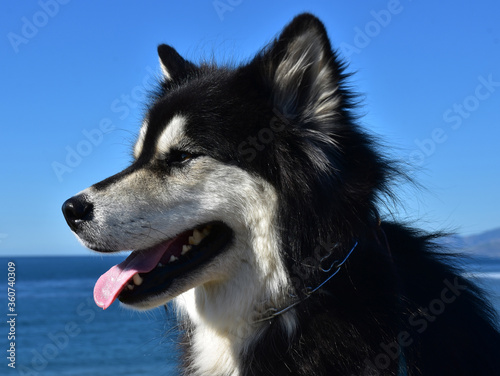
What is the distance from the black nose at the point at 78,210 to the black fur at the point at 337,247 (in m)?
0.70

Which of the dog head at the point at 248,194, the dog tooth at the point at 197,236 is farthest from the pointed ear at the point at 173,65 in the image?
the dog tooth at the point at 197,236

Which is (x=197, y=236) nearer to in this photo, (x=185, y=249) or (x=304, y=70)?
(x=185, y=249)

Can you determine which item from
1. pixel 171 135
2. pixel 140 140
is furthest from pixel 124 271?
pixel 140 140

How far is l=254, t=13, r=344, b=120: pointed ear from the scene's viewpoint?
3.12 meters

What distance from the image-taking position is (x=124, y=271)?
3.24 metres

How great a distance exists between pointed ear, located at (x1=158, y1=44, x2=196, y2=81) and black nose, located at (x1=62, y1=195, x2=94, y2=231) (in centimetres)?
142

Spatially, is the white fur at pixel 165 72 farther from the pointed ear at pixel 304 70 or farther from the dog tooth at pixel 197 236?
the dog tooth at pixel 197 236

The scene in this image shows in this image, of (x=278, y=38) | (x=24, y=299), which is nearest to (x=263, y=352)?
(x=278, y=38)

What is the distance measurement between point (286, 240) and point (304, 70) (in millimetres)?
1012

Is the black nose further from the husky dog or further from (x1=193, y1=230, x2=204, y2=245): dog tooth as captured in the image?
(x1=193, y1=230, x2=204, y2=245): dog tooth

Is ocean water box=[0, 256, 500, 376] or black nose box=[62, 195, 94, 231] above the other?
black nose box=[62, 195, 94, 231]

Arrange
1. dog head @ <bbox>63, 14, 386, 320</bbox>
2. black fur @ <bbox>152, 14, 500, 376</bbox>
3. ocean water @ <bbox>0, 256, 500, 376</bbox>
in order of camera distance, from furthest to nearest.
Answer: ocean water @ <bbox>0, 256, 500, 376</bbox> → dog head @ <bbox>63, 14, 386, 320</bbox> → black fur @ <bbox>152, 14, 500, 376</bbox>

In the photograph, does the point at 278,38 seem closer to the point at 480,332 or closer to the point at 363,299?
the point at 363,299

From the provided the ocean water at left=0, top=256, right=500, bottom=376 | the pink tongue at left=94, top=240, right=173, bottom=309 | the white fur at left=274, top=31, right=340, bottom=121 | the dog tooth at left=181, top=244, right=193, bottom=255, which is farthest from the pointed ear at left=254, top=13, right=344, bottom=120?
the ocean water at left=0, top=256, right=500, bottom=376
